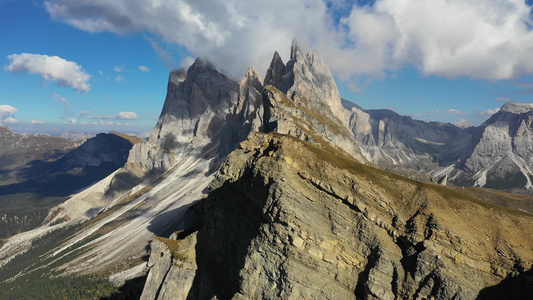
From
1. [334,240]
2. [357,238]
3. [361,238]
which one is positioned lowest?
[334,240]

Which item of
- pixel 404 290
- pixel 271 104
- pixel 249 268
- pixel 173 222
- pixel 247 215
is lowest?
pixel 173 222

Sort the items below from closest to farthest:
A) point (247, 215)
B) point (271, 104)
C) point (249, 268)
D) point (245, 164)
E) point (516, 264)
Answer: point (516, 264), point (249, 268), point (247, 215), point (245, 164), point (271, 104)

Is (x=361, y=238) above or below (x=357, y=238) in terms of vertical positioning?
above

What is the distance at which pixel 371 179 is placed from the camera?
4309cm

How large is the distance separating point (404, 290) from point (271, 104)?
10571 cm

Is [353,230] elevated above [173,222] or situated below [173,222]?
above

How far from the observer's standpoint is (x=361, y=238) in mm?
38219

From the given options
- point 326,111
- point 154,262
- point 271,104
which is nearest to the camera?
point 154,262

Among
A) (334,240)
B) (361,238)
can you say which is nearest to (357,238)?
(361,238)

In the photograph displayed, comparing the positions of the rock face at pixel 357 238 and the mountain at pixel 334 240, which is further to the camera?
the mountain at pixel 334 240

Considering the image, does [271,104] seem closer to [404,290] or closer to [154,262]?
[154,262]

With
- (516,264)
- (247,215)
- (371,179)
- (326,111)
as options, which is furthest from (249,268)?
(326,111)

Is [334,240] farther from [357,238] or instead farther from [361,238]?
[361,238]

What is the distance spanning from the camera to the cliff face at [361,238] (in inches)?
1346
